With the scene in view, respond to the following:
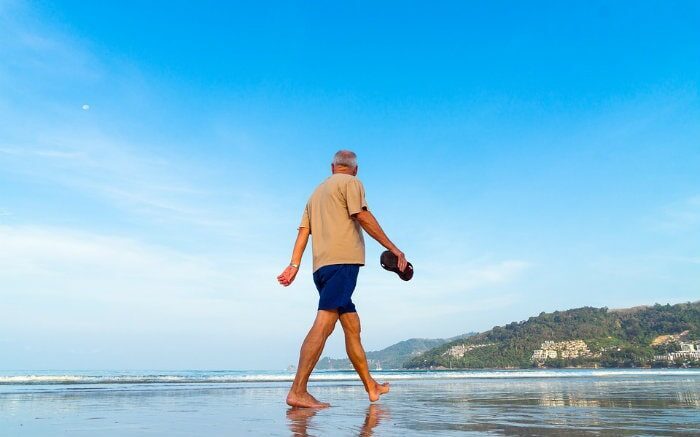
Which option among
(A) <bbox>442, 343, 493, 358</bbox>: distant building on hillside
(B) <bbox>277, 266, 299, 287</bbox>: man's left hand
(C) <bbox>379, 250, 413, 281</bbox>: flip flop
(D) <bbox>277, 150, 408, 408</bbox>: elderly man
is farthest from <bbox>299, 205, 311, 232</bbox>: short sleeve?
(A) <bbox>442, 343, 493, 358</bbox>: distant building on hillside

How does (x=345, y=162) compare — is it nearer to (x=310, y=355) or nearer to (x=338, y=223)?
(x=338, y=223)

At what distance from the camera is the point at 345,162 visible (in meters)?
5.64

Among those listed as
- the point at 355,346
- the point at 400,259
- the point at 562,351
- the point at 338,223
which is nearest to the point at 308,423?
the point at 355,346

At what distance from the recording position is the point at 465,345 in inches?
4951

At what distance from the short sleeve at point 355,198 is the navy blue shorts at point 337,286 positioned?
0.59 m

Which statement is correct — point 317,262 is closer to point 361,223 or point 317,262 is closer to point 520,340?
point 361,223

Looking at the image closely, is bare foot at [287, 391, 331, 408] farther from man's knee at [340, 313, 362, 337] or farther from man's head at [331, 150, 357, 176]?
man's head at [331, 150, 357, 176]

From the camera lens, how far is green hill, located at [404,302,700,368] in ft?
298

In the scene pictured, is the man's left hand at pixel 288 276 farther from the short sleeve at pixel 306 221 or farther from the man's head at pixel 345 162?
the man's head at pixel 345 162

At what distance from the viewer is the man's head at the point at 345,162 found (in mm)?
5625

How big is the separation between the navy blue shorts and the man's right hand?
417mm

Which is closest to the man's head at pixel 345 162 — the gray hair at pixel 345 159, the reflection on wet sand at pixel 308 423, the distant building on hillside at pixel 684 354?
the gray hair at pixel 345 159

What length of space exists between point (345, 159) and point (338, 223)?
91cm

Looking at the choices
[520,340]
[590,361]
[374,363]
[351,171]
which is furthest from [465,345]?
[351,171]
